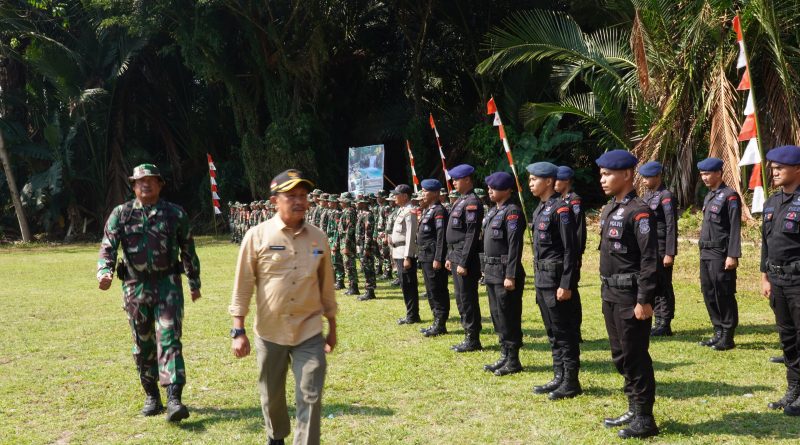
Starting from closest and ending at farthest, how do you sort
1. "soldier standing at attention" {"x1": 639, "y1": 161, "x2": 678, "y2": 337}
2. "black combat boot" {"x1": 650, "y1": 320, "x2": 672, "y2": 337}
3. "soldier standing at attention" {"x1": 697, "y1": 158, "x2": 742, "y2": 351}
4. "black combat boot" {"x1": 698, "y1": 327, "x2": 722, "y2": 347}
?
"soldier standing at attention" {"x1": 697, "y1": 158, "x2": 742, "y2": 351}
"black combat boot" {"x1": 698, "y1": 327, "x2": 722, "y2": 347}
"soldier standing at attention" {"x1": 639, "y1": 161, "x2": 678, "y2": 337}
"black combat boot" {"x1": 650, "y1": 320, "x2": 672, "y2": 337}

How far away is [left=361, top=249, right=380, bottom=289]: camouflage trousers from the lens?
1227 centimetres

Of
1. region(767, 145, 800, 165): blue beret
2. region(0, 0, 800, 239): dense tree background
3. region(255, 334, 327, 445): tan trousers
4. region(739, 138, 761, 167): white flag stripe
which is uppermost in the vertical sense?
region(0, 0, 800, 239): dense tree background

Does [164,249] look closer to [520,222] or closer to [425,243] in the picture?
[520,222]

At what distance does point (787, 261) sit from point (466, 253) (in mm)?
3085

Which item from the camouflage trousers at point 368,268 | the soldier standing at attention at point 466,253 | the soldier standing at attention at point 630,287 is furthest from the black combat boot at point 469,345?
the camouflage trousers at point 368,268

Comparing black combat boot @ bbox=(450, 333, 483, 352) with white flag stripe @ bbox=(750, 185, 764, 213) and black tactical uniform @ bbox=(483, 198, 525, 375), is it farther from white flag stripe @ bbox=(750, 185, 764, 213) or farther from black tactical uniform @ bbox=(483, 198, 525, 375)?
white flag stripe @ bbox=(750, 185, 764, 213)

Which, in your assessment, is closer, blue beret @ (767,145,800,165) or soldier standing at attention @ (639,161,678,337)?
blue beret @ (767,145,800,165)

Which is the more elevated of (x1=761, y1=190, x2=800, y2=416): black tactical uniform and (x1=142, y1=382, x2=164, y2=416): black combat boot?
(x1=761, y1=190, x2=800, y2=416): black tactical uniform

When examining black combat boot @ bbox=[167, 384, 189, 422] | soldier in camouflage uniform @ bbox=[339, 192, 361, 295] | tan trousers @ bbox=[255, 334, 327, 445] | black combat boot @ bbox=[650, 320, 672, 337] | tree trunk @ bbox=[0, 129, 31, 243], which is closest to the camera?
tan trousers @ bbox=[255, 334, 327, 445]

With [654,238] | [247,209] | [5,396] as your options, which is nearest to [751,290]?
[654,238]

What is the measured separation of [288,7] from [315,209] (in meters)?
12.3

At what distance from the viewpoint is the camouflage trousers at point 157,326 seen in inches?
220

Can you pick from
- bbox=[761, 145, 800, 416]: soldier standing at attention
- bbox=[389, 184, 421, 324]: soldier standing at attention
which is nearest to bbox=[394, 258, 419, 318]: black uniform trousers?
bbox=[389, 184, 421, 324]: soldier standing at attention

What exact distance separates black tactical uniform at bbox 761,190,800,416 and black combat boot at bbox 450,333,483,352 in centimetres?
310
